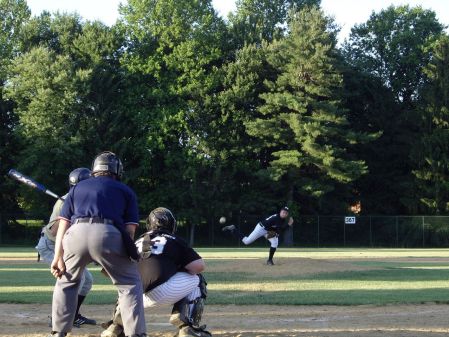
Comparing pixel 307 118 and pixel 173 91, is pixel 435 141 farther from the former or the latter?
pixel 173 91

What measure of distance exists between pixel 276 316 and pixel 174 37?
47.3 meters

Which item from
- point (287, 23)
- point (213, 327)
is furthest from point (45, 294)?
point (287, 23)

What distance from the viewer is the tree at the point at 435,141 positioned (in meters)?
56.5

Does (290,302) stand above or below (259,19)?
below

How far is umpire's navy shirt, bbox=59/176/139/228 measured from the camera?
7.53m

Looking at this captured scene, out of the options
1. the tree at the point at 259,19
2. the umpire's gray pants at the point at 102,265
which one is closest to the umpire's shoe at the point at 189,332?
the umpire's gray pants at the point at 102,265

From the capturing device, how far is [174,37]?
187ft

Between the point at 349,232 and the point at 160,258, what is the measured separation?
4662cm

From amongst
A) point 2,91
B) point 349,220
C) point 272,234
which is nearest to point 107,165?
point 272,234

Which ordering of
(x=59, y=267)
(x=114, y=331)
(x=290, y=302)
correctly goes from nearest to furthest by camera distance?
(x=59, y=267) < (x=114, y=331) < (x=290, y=302)

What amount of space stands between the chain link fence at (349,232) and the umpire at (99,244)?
1763 inches

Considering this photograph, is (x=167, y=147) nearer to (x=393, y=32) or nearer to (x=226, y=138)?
(x=226, y=138)

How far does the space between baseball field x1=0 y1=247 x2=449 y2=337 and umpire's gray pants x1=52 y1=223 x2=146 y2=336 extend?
163cm

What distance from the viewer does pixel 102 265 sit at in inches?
295
